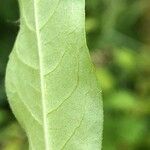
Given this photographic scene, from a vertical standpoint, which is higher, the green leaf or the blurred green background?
the green leaf

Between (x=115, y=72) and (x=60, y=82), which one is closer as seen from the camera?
(x=60, y=82)

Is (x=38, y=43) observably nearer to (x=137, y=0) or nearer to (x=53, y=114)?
(x=53, y=114)

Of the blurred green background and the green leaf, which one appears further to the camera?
the blurred green background

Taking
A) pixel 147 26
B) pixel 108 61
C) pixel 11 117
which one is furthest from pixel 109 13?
pixel 147 26

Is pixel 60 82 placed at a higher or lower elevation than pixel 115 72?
higher
